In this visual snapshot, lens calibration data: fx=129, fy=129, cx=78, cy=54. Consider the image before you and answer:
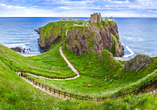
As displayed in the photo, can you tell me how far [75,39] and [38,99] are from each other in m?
80.7

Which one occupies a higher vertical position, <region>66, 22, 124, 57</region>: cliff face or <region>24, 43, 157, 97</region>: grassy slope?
<region>66, 22, 124, 57</region>: cliff face

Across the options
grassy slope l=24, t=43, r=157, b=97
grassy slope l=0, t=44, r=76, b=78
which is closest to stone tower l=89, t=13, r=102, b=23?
grassy slope l=24, t=43, r=157, b=97

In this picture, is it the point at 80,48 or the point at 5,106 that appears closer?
the point at 5,106

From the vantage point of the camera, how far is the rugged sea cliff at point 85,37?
91375 mm

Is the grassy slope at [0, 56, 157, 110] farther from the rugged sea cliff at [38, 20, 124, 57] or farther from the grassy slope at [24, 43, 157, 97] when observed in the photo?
the rugged sea cliff at [38, 20, 124, 57]

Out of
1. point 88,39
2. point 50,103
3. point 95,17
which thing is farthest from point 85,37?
point 50,103

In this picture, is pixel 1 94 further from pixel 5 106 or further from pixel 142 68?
pixel 142 68

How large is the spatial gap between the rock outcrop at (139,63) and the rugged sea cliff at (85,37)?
42.2 m

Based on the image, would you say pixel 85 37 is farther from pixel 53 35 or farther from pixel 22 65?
pixel 53 35

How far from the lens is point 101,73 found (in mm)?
58906

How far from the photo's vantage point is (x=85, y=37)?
9250 cm

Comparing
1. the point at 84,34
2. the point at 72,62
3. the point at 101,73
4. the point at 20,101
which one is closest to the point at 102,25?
the point at 84,34

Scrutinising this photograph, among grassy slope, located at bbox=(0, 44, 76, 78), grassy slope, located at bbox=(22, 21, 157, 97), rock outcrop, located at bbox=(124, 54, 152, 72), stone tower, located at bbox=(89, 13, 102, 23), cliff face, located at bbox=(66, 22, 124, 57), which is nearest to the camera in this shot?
rock outcrop, located at bbox=(124, 54, 152, 72)

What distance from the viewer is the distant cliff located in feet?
300
